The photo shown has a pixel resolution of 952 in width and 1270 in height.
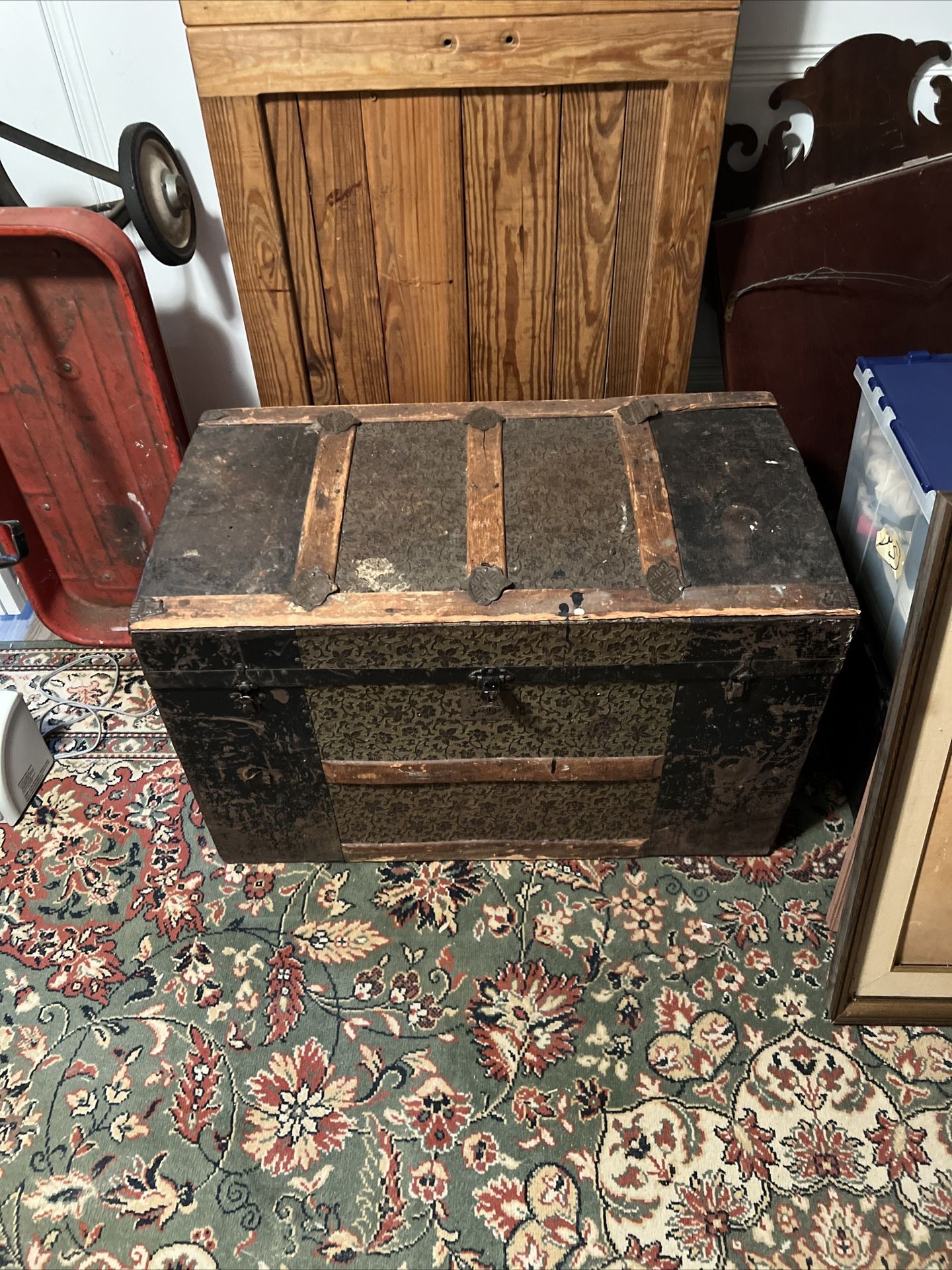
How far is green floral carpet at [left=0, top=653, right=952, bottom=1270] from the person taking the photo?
132cm

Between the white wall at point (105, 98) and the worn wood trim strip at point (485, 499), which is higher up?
the white wall at point (105, 98)

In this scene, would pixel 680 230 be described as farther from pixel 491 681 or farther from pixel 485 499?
pixel 491 681

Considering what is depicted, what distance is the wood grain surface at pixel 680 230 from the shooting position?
1.53m

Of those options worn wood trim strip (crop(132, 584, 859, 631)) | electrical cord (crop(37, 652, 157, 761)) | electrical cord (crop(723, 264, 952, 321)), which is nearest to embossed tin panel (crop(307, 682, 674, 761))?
worn wood trim strip (crop(132, 584, 859, 631))

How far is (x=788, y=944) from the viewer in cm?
161

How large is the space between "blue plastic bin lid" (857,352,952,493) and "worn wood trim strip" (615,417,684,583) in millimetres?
384

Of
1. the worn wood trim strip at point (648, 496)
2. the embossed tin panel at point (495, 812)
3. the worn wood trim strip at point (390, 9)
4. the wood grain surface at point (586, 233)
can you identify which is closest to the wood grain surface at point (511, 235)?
the wood grain surface at point (586, 233)

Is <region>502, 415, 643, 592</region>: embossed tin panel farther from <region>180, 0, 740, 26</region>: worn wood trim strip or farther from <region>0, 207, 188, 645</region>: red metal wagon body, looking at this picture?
<region>0, 207, 188, 645</region>: red metal wagon body

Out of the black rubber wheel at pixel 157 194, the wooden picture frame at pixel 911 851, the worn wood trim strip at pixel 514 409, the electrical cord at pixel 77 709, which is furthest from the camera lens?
the electrical cord at pixel 77 709

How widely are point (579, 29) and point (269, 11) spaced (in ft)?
1.62

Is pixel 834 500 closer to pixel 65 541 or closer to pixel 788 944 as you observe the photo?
pixel 788 944

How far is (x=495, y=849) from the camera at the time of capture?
5.63 ft

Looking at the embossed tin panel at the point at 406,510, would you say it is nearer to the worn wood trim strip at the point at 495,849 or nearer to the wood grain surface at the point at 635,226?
the wood grain surface at the point at 635,226

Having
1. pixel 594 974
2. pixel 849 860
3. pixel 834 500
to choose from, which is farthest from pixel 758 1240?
pixel 834 500
